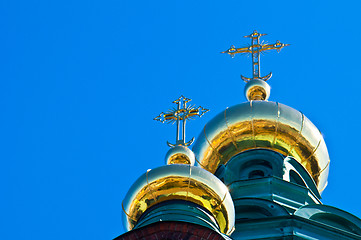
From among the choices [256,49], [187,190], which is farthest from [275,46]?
[187,190]

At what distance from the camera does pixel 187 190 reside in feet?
47.1

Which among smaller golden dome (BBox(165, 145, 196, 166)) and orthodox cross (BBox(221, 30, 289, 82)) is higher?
orthodox cross (BBox(221, 30, 289, 82))

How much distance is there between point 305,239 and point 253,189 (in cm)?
253

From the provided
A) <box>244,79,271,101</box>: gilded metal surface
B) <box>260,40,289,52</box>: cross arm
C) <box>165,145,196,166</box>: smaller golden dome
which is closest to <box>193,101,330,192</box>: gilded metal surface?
<box>244,79,271,101</box>: gilded metal surface

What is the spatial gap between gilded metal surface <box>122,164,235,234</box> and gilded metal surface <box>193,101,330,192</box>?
138 inches

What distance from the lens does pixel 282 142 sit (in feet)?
59.1

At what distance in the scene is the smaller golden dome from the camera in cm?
Result: 1648

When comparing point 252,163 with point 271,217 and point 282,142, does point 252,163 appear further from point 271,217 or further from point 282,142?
point 271,217

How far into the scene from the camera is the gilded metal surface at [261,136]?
59.1ft

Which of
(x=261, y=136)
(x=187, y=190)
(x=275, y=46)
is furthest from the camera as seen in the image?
(x=275, y=46)

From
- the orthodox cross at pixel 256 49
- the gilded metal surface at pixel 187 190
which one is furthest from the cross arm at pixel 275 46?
the gilded metal surface at pixel 187 190

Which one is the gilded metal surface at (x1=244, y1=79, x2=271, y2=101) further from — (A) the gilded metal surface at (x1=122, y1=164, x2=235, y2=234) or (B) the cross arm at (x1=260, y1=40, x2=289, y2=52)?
(A) the gilded metal surface at (x1=122, y1=164, x2=235, y2=234)

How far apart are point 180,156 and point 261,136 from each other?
1935 millimetres

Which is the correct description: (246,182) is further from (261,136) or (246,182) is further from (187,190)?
(187,190)
